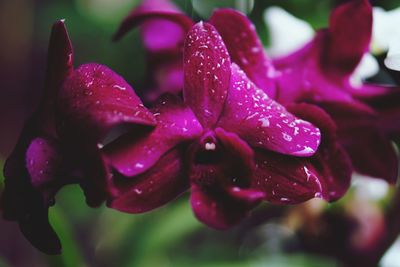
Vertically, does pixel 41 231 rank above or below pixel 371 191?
above

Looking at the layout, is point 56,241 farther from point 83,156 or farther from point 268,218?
point 268,218

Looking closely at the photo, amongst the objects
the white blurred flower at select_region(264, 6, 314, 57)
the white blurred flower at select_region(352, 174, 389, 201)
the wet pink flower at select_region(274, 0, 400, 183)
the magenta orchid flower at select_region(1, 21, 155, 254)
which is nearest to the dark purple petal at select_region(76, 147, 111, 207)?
the magenta orchid flower at select_region(1, 21, 155, 254)

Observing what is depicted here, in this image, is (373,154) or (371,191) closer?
(373,154)

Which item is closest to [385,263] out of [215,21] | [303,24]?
[303,24]

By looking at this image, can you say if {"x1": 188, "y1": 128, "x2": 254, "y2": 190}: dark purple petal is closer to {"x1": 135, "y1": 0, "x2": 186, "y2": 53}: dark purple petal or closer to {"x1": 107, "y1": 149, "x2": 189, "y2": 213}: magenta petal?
{"x1": 107, "y1": 149, "x2": 189, "y2": 213}: magenta petal

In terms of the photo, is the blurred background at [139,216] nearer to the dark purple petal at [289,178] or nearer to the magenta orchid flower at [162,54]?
the magenta orchid flower at [162,54]

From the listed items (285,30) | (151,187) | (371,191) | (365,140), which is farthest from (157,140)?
(371,191)

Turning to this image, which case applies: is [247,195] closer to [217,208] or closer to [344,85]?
[217,208]
